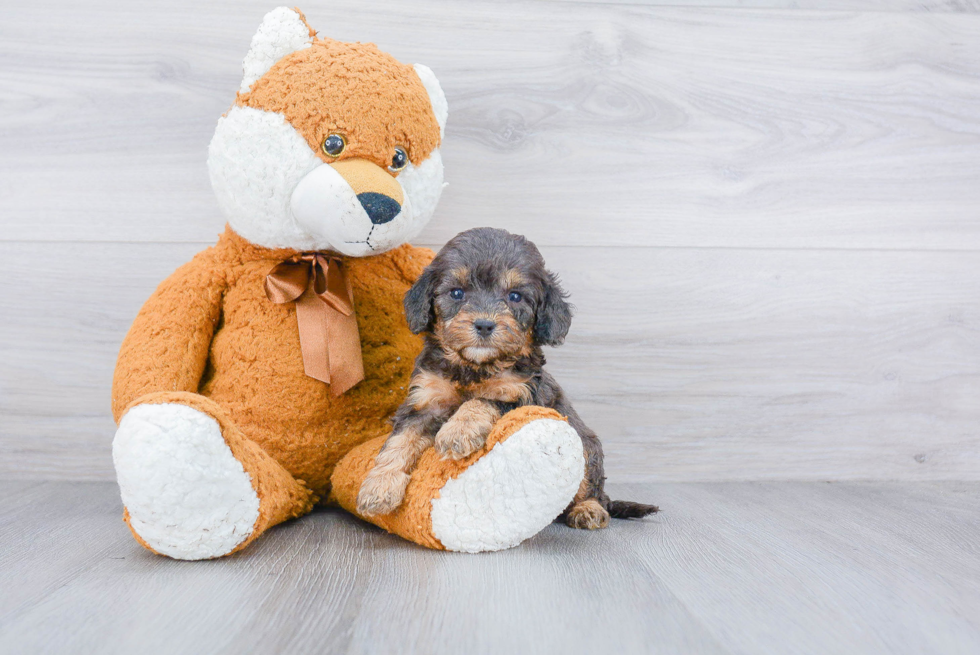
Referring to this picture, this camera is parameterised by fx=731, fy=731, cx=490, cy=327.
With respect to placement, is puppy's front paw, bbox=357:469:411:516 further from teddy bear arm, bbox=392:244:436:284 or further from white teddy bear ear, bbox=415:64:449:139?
white teddy bear ear, bbox=415:64:449:139

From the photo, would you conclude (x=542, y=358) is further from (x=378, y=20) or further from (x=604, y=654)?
(x=378, y=20)

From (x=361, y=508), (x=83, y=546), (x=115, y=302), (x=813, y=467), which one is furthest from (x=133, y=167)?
(x=813, y=467)

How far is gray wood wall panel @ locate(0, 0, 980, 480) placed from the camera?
199cm

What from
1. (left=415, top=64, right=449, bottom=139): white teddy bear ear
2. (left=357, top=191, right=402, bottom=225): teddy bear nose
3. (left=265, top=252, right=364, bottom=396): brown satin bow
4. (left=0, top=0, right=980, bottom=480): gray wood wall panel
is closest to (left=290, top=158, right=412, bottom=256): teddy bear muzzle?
(left=357, top=191, right=402, bottom=225): teddy bear nose

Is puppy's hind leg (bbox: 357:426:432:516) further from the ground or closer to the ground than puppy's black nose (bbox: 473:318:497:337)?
closer to the ground

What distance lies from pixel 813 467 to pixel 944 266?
711 millimetres

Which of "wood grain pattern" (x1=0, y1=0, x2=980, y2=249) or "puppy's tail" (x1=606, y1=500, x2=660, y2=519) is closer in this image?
"puppy's tail" (x1=606, y1=500, x2=660, y2=519)

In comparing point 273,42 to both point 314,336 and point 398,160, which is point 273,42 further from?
point 314,336

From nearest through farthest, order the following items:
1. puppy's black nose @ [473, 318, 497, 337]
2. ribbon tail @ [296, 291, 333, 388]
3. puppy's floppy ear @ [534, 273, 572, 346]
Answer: puppy's black nose @ [473, 318, 497, 337]
puppy's floppy ear @ [534, 273, 572, 346]
ribbon tail @ [296, 291, 333, 388]

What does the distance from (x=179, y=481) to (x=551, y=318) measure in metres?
0.73

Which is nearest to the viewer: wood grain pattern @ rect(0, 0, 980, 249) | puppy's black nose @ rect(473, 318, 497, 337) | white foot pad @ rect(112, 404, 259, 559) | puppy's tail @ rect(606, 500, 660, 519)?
white foot pad @ rect(112, 404, 259, 559)

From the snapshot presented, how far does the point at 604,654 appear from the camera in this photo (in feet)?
3.24

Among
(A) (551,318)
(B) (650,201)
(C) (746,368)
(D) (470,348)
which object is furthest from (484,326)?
(C) (746,368)

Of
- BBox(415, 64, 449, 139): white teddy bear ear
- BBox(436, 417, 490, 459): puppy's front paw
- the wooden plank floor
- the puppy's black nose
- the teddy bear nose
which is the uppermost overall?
BBox(415, 64, 449, 139): white teddy bear ear
